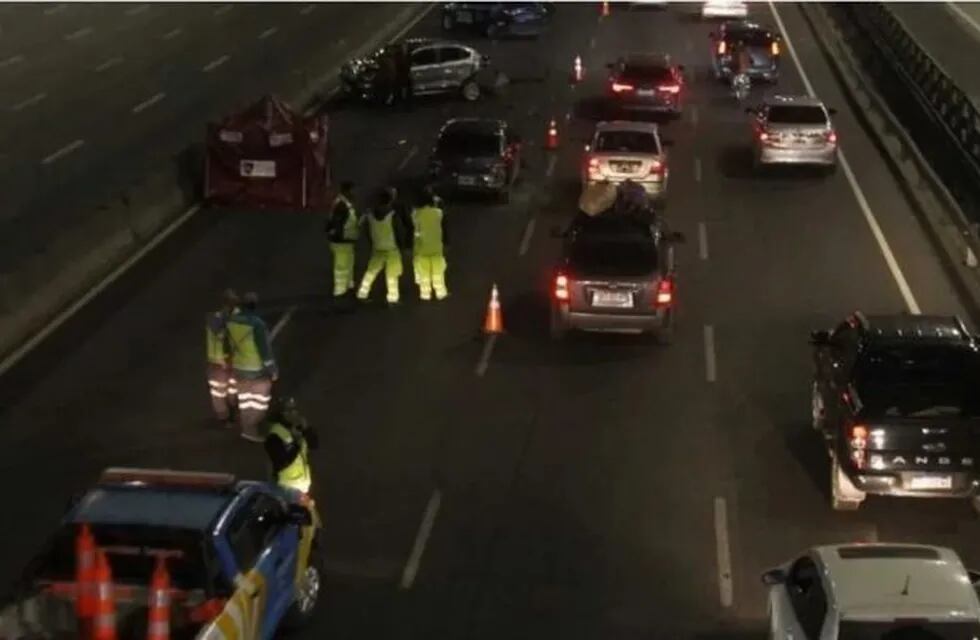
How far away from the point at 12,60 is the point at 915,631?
137 ft

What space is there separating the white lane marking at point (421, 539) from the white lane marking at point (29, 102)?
26439 millimetres

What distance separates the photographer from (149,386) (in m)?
22.4

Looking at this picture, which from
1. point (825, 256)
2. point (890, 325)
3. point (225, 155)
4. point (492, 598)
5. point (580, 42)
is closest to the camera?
point (492, 598)

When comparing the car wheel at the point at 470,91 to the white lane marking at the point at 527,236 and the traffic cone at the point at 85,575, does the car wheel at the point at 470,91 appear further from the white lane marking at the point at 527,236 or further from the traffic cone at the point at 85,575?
the traffic cone at the point at 85,575

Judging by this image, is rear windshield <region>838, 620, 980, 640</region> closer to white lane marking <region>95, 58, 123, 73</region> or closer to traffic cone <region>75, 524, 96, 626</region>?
traffic cone <region>75, 524, 96, 626</region>

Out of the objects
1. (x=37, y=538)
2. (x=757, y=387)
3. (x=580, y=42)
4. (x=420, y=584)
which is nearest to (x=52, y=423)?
(x=37, y=538)

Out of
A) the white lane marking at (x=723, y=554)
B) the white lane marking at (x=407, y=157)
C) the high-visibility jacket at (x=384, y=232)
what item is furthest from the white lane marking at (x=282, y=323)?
the white lane marking at (x=407, y=157)

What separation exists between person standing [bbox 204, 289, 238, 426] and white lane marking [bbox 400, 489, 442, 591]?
9.94 ft

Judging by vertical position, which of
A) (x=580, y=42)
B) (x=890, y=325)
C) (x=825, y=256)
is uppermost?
(x=890, y=325)

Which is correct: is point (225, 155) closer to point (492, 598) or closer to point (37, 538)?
point (37, 538)

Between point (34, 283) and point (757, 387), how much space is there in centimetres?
1022

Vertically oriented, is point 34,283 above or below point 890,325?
below

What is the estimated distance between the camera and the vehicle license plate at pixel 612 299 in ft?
78.2

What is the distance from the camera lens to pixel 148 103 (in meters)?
43.4
